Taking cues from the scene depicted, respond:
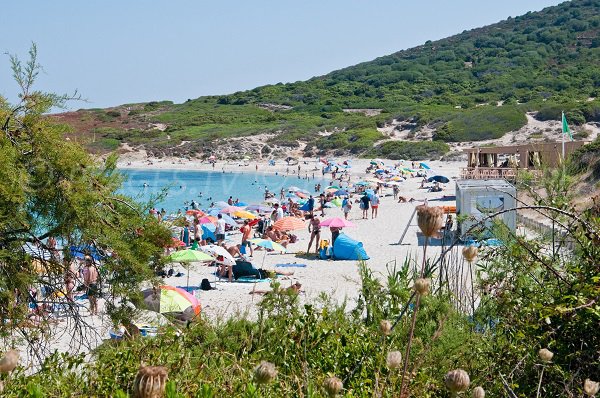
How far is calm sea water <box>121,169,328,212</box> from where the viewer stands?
43.0 meters

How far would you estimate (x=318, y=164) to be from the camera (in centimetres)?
5744

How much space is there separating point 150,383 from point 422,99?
296ft

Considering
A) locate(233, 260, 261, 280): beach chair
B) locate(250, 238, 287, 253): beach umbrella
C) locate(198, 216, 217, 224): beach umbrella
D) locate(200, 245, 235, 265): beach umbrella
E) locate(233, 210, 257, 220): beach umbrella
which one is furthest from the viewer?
locate(233, 210, 257, 220): beach umbrella

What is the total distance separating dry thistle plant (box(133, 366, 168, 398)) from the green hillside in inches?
1722

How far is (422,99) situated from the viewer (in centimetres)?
8956

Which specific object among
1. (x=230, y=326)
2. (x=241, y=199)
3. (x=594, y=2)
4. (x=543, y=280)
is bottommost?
(x=241, y=199)

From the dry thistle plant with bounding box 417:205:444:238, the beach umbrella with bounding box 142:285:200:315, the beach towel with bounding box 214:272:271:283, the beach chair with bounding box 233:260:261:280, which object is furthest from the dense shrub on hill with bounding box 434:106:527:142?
the dry thistle plant with bounding box 417:205:444:238

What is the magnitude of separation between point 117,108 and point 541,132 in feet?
198

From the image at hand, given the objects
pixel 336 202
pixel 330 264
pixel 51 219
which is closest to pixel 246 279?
pixel 330 264

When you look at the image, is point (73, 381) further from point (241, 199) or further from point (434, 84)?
point (434, 84)

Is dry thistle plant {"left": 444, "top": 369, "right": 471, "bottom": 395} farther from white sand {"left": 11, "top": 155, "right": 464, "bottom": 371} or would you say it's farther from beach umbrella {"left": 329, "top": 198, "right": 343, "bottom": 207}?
beach umbrella {"left": 329, "top": 198, "right": 343, "bottom": 207}

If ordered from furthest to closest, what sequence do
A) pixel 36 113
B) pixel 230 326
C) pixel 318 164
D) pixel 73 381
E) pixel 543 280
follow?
pixel 318 164, pixel 36 113, pixel 230 326, pixel 543 280, pixel 73 381

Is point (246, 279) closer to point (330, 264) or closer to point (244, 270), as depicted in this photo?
point (244, 270)

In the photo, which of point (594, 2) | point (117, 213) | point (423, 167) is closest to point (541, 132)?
point (423, 167)
